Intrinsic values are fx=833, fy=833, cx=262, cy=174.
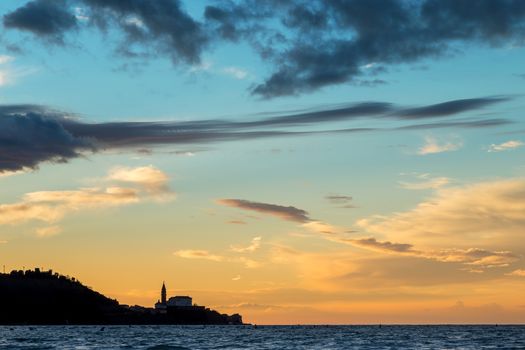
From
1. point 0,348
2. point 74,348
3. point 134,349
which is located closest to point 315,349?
point 134,349

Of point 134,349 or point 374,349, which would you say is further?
point 374,349

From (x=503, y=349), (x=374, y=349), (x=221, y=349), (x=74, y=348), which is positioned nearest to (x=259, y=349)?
(x=221, y=349)

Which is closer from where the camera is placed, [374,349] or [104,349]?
[104,349]

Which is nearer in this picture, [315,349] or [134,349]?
[134,349]

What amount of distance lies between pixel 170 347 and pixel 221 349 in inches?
429

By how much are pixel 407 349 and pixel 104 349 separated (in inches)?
2567

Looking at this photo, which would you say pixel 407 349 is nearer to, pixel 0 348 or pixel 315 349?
pixel 315 349

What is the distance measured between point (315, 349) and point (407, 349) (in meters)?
20.2

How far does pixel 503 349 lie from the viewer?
7165 inches

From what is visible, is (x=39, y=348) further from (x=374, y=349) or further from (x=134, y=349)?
(x=374, y=349)

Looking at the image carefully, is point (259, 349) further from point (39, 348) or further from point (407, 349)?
point (39, 348)

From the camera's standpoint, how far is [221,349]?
178 m

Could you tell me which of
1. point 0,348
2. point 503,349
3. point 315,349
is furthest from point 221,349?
point 503,349

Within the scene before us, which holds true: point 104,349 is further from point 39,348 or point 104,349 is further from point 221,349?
point 221,349
